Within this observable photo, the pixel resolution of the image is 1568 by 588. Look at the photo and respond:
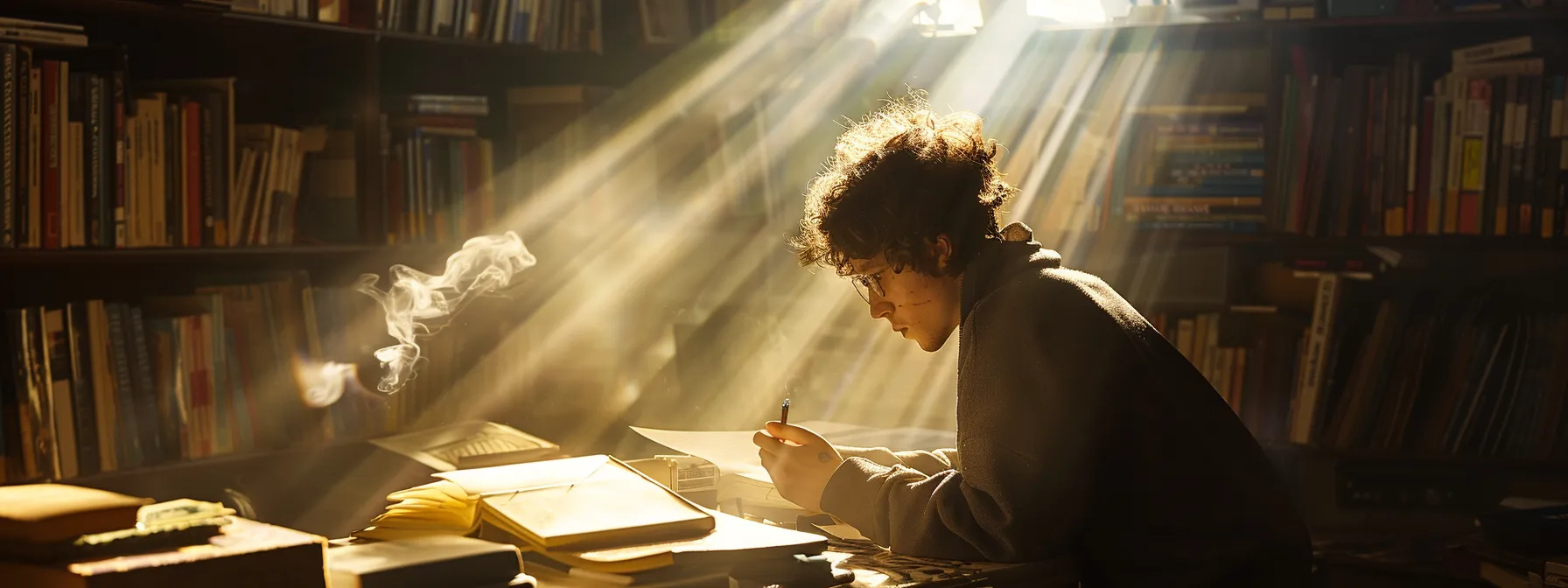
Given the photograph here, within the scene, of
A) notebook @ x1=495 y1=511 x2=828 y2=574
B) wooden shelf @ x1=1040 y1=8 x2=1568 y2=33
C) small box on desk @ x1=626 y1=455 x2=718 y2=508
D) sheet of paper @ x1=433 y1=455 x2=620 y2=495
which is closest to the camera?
notebook @ x1=495 y1=511 x2=828 y2=574

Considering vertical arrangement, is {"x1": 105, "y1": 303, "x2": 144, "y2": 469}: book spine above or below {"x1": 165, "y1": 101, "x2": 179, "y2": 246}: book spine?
below

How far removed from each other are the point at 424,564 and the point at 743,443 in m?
0.82

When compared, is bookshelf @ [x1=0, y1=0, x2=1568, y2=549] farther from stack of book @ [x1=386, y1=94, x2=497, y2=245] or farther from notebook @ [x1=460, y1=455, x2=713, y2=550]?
notebook @ [x1=460, y1=455, x2=713, y2=550]

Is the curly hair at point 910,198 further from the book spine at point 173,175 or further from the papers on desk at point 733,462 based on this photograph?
the book spine at point 173,175

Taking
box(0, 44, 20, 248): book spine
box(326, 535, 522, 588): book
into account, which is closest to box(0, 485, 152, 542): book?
box(326, 535, 522, 588): book

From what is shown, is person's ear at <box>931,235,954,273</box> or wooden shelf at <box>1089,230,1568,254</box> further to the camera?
wooden shelf at <box>1089,230,1568,254</box>

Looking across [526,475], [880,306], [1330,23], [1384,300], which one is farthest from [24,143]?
[1384,300]

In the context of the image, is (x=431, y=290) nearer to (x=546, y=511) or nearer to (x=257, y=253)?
(x=257, y=253)

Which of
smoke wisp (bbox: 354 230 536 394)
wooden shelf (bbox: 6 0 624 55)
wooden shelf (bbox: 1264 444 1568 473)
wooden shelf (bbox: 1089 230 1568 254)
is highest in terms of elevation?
wooden shelf (bbox: 6 0 624 55)

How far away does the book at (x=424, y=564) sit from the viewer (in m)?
1.12

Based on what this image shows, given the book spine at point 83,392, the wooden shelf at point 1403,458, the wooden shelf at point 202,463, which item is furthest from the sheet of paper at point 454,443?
the wooden shelf at point 1403,458

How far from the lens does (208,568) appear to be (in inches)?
41.7

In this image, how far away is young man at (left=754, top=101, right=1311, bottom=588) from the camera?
56.2 inches

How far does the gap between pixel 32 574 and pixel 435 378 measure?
1791mm
